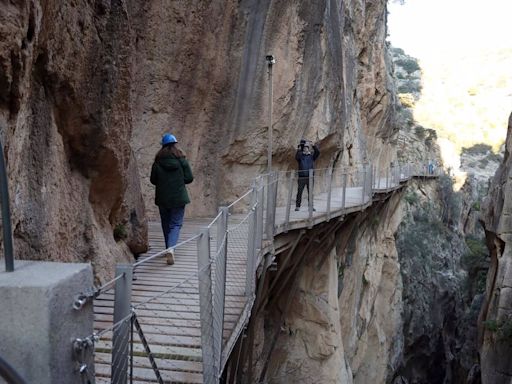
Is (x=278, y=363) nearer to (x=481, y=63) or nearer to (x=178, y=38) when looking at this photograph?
(x=178, y=38)

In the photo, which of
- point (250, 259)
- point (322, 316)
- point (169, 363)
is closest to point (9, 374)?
point (169, 363)

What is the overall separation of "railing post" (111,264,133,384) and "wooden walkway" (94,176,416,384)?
9 cm

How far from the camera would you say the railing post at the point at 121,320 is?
6.79ft

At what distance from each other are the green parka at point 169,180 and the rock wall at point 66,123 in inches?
22.5

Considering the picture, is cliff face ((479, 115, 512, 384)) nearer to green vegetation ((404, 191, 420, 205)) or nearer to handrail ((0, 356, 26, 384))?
handrail ((0, 356, 26, 384))

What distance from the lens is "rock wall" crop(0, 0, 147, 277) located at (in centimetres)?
308

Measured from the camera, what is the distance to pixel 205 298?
2.95 metres

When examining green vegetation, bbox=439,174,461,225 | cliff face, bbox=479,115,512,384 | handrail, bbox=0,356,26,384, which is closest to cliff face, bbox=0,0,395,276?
handrail, bbox=0,356,26,384

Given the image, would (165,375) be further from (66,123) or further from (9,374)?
(66,123)

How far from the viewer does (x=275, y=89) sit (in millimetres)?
11508

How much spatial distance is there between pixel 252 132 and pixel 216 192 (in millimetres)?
1613

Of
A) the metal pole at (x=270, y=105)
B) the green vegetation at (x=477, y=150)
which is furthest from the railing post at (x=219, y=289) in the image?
the green vegetation at (x=477, y=150)

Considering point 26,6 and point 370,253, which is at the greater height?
point 26,6

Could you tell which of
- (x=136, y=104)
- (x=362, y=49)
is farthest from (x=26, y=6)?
(x=362, y=49)
